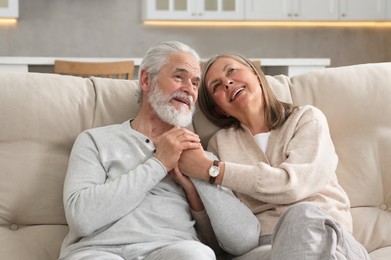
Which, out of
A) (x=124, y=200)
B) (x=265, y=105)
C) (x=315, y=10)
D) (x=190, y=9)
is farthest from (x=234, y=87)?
(x=315, y=10)

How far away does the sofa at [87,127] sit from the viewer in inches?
88.7

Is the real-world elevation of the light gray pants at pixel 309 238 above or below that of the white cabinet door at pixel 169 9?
below

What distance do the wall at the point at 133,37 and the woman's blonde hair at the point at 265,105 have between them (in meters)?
3.80

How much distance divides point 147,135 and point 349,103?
722 millimetres

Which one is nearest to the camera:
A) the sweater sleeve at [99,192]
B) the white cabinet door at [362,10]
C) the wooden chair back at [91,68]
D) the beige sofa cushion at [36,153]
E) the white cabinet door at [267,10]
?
the sweater sleeve at [99,192]

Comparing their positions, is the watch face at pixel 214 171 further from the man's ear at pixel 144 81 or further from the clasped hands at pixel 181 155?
the man's ear at pixel 144 81

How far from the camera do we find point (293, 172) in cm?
212

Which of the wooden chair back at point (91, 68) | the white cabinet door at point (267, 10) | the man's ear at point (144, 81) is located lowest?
the wooden chair back at point (91, 68)

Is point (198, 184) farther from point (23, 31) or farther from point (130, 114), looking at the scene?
point (23, 31)

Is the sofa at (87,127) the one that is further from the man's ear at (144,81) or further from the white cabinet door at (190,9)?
the white cabinet door at (190,9)

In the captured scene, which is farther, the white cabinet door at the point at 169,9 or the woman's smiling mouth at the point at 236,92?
the white cabinet door at the point at 169,9

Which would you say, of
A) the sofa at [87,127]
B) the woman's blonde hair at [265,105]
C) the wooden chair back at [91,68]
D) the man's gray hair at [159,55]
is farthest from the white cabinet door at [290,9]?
the man's gray hair at [159,55]

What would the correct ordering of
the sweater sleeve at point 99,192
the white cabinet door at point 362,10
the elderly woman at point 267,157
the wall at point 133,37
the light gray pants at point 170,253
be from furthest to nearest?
the white cabinet door at point 362,10, the wall at point 133,37, the elderly woman at point 267,157, the sweater sleeve at point 99,192, the light gray pants at point 170,253

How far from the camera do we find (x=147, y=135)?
228cm
